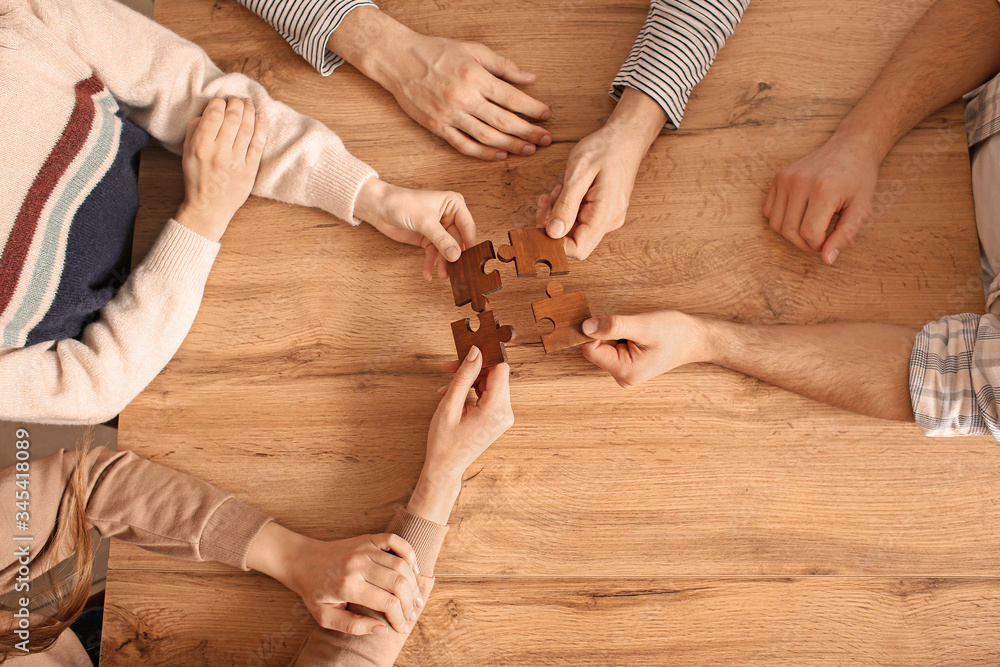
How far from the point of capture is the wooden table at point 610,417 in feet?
4.50

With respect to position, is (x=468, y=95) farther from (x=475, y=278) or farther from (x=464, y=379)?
(x=464, y=379)

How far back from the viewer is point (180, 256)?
1.48 meters

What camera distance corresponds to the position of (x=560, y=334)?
1318mm

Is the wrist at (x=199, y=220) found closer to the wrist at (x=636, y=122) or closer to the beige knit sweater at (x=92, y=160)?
the beige knit sweater at (x=92, y=160)

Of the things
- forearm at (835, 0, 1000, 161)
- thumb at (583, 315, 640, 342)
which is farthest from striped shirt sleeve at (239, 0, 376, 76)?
forearm at (835, 0, 1000, 161)

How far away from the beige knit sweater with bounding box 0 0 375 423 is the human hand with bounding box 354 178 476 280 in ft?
0.15

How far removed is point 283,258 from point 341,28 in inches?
25.1

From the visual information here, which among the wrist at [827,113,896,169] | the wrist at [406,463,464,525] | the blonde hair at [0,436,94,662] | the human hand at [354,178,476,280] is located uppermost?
the wrist at [827,113,896,169]

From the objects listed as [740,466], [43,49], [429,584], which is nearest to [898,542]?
[740,466]

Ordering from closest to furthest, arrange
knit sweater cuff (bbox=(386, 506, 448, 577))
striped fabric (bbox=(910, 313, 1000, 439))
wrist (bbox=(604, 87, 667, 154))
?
1. striped fabric (bbox=(910, 313, 1000, 439))
2. knit sweater cuff (bbox=(386, 506, 448, 577))
3. wrist (bbox=(604, 87, 667, 154))

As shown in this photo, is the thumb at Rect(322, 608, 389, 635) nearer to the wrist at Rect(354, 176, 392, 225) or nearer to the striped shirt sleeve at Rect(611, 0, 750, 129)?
the wrist at Rect(354, 176, 392, 225)

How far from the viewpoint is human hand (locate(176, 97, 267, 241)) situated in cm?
147

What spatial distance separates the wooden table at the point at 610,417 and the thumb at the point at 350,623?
0.13 meters

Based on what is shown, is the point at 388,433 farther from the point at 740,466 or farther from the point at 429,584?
the point at 740,466
